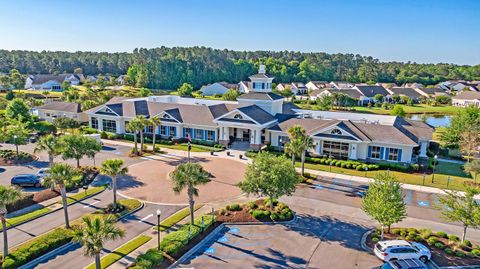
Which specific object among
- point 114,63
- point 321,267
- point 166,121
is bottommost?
point 321,267

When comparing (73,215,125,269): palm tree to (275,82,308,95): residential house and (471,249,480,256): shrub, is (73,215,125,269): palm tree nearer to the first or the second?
(471,249,480,256): shrub

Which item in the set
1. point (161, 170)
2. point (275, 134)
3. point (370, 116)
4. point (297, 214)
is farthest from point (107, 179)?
point (370, 116)

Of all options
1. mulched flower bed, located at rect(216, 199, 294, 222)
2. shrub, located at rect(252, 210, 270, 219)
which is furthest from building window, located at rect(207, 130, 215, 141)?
shrub, located at rect(252, 210, 270, 219)

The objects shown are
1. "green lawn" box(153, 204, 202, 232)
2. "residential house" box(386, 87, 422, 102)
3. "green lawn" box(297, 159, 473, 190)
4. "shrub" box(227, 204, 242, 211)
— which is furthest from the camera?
"residential house" box(386, 87, 422, 102)

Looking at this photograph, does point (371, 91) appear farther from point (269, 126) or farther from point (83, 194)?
point (83, 194)

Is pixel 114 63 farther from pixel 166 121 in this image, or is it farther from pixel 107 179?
pixel 107 179
